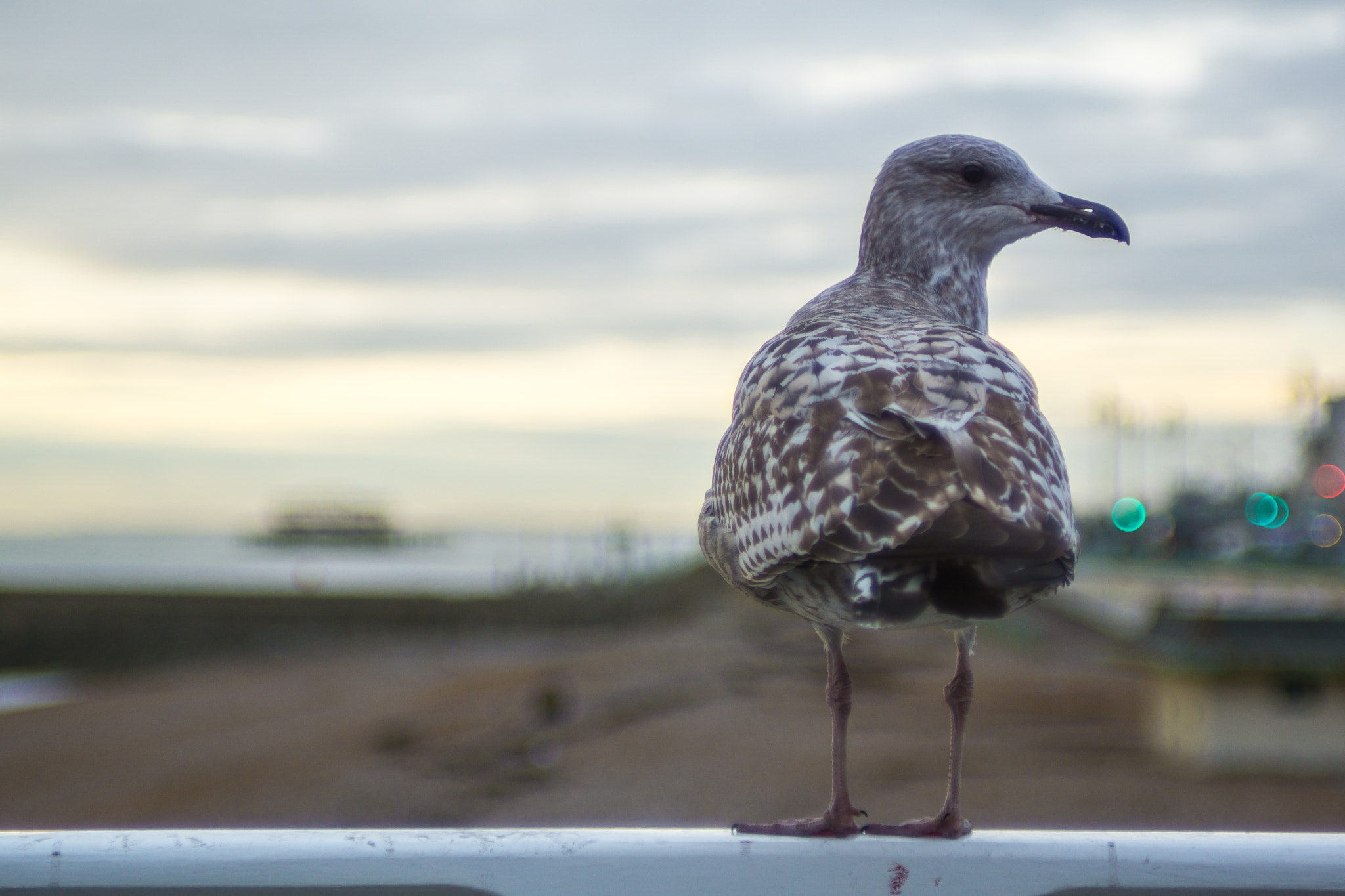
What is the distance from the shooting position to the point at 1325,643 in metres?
13.5

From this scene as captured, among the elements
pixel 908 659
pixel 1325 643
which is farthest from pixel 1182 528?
pixel 1325 643

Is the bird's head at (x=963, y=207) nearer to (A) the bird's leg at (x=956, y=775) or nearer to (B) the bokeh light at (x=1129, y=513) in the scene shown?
(A) the bird's leg at (x=956, y=775)

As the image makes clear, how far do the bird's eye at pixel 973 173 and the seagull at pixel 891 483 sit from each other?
0.21 ft

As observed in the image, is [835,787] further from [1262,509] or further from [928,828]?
[1262,509]

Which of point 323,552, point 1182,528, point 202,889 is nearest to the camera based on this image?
point 202,889

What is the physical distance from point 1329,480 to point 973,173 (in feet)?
291

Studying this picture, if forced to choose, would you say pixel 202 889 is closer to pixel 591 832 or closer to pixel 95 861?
pixel 95 861

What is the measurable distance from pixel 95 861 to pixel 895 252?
313 cm

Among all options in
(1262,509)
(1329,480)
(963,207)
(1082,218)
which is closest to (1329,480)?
(1329,480)

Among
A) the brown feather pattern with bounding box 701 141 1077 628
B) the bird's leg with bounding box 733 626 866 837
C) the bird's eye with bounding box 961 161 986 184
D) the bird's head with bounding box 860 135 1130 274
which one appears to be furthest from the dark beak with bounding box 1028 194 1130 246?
the bird's leg with bounding box 733 626 866 837

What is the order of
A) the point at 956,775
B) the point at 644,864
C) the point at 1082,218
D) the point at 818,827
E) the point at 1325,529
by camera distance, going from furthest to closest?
the point at 1325,529, the point at 1082,218, the point at 956,775, the point at 818,827, the point at 644,864

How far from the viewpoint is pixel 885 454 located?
2.41m

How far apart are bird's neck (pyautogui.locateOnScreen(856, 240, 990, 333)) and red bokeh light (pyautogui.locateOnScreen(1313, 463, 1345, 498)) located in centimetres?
8602

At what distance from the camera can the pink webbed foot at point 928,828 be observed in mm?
2816
